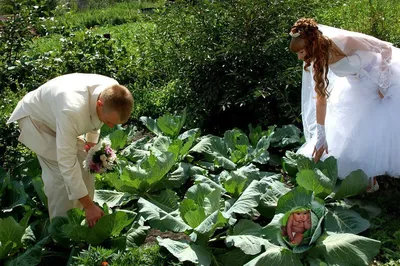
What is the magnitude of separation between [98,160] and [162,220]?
1.84 feet

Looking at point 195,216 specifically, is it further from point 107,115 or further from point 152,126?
point 152,126

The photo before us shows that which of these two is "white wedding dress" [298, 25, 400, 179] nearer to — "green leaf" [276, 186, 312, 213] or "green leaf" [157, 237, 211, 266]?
"green leaf" [276, 186, 312, 213]

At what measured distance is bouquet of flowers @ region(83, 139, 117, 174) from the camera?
11.5 feet

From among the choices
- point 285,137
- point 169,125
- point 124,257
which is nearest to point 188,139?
point 169,125

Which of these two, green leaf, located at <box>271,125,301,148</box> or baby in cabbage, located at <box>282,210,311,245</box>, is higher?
baby in cabbage, located at <box>282,210,311,245</box>

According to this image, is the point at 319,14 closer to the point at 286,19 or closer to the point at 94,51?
the point at 286,19

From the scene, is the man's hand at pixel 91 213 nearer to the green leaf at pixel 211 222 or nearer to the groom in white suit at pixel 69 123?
the groom in white suit at pixel 69 123

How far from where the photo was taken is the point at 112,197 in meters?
4.08

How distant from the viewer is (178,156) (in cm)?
455

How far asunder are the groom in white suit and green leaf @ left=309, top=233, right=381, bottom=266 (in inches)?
55.2

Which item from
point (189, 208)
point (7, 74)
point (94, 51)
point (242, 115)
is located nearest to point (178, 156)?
point (189, 208)

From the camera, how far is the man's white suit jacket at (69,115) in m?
3.24

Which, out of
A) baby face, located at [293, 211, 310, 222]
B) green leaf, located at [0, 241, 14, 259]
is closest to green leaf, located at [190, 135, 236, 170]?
baby face, located at [293, 211, 310, 222]

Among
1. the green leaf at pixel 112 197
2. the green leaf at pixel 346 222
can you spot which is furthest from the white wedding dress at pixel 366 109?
the green leaf at pixel 112 197
